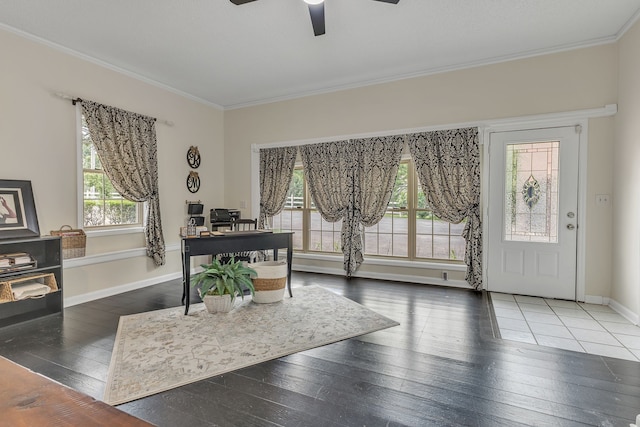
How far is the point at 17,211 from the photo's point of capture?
10.8ft

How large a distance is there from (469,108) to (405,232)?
1.91m

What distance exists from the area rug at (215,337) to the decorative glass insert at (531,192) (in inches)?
88.1

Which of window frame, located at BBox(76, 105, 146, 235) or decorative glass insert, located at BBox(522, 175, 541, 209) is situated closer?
window frame, located at BBox(76, 105, 146, 235)

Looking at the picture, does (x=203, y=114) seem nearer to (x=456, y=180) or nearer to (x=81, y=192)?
(x=81, y=192)

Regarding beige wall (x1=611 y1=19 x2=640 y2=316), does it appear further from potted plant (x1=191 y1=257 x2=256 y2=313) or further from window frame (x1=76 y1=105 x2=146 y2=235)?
window frame (x1=76 y1=105 x2=146 y2=235)

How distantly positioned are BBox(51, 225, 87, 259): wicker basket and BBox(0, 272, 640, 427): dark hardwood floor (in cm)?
75

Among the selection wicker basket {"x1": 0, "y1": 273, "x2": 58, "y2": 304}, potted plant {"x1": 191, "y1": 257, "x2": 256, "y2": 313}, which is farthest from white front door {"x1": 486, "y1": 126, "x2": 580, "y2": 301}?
wicker basket {"x1": 0, "y1": 273, "x2": 58, "y2": 304}

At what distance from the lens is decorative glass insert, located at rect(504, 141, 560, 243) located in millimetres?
3949

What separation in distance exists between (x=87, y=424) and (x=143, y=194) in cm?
444

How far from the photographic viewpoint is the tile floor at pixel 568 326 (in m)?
2.67

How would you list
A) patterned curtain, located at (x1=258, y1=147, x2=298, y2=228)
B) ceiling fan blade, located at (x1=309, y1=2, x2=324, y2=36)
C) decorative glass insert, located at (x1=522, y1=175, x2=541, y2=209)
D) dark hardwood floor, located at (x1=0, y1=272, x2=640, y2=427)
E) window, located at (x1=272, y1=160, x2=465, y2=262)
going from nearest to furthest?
dark hardwood floor, located at (x1=0, y1=272, x2=640, y2=427) → ceiling fan blade, located at (x1=309, y1=2, x2=324, y2=36) → decorative glass insert, located at (x1=522, y1=175, x2=541, y2=209) → window, located at (x1=272, y1=160, x2=465, y2=262) → patterned curtain, located at (x1=258, y1=147, x2=298, y2=228)

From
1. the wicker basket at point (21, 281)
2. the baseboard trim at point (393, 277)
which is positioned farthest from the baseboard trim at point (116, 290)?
the baseboard trim at point (393, 277)

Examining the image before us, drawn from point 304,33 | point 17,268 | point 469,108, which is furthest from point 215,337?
point 469,108

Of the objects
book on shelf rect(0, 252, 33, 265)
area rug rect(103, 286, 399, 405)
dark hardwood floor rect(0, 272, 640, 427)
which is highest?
book on shelf rect(0, 252, 33, 265)
